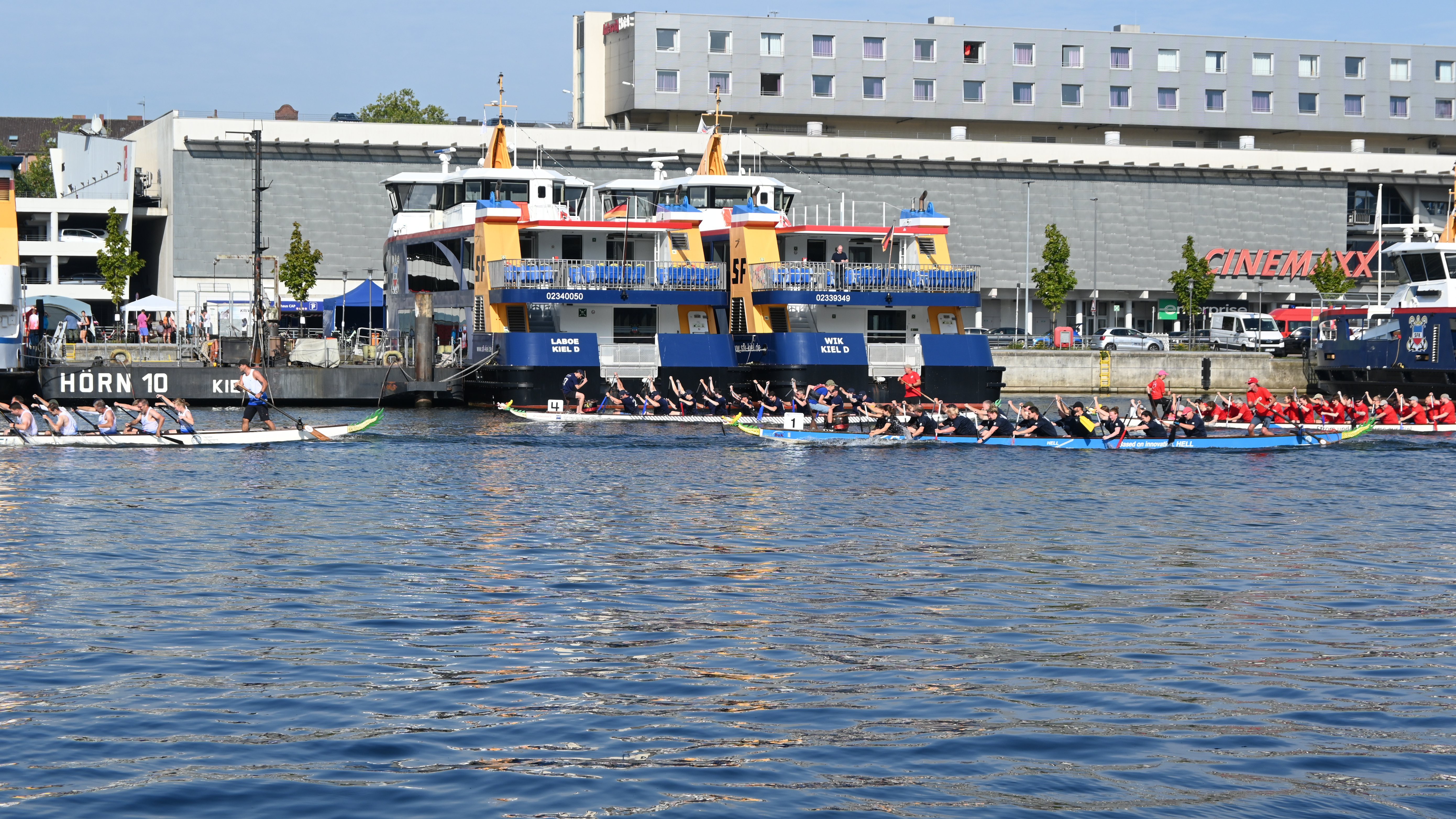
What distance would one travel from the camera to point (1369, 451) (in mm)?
39719

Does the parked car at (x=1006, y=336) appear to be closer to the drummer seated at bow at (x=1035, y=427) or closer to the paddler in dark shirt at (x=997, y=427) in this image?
the paddler in dark shirt at (x=997, y=427)

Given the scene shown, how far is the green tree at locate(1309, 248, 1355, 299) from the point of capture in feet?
288

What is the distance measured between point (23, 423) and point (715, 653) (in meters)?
24.9

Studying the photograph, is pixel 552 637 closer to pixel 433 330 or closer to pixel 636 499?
pixel 636 499

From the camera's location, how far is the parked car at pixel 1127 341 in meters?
74.5

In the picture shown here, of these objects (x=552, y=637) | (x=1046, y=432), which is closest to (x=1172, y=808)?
(x=552, y=637)

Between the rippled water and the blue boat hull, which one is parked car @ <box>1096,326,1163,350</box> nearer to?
the blue boat hull

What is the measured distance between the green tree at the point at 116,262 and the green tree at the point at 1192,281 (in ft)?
175

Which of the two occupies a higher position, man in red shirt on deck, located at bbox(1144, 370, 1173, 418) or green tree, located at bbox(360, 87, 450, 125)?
green tree, located at bbox(360, 87, 450, 125)

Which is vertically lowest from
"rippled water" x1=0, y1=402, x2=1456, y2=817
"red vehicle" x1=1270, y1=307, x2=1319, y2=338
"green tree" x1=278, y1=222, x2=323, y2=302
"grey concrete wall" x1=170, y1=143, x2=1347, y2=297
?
"rippled water" x1=0, y1=402, x2=1456, y2=817

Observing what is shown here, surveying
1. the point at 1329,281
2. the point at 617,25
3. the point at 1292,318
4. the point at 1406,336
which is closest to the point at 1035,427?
the point at 1406,336

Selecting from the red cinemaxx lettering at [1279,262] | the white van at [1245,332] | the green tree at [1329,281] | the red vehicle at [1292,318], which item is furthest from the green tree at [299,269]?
the green tree at [1329,281]

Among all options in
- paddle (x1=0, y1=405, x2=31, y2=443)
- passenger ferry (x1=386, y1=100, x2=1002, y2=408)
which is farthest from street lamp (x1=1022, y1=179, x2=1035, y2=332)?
paddle (x1=0, y1=405, x2=31, y2=443)

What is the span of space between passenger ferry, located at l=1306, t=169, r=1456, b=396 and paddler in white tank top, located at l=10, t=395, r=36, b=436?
4455 cm
